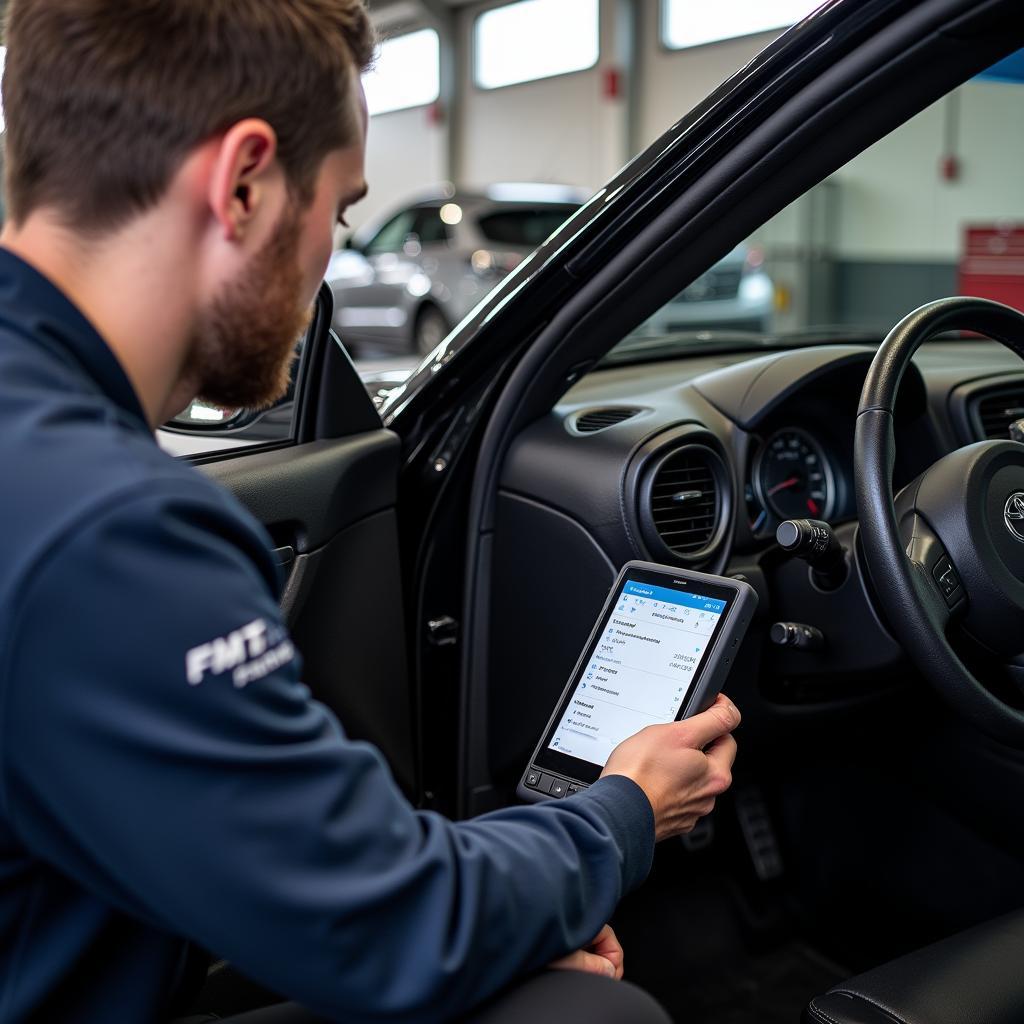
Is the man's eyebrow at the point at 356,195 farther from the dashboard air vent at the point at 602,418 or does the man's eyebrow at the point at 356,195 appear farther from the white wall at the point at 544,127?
the white wall at the point at 544,127

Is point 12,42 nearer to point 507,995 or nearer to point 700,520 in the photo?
point 507,995

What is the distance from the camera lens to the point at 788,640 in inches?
61.3

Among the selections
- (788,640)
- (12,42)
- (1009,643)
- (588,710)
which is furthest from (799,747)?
(12,42)

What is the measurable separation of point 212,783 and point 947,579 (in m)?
0.98

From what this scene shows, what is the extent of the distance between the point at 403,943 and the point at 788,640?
36.1 inches

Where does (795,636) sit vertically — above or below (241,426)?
below

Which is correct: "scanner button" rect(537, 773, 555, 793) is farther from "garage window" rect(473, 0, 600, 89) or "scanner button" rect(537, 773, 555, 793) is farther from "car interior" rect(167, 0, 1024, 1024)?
"garage window" rect(473, 0, 600, 89)

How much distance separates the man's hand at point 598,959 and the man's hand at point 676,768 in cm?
10

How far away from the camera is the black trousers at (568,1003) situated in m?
0.85

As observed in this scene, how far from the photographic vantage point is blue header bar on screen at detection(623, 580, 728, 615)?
130 centimetres

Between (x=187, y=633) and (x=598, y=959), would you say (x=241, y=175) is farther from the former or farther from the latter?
(x=598, y=959)

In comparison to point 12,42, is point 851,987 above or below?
below

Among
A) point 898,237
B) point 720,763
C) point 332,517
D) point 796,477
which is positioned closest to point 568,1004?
point 720,763

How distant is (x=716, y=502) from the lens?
5.64ft
